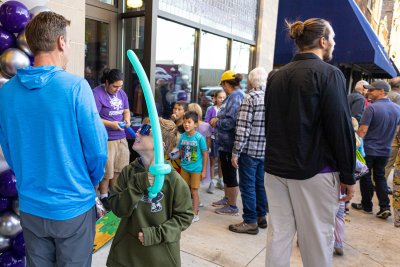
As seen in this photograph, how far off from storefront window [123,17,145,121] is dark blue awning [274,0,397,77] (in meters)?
4.52

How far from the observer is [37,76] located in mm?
1517

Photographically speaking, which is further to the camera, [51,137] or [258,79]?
[258,79]

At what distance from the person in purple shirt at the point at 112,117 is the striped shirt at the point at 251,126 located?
4.28ft

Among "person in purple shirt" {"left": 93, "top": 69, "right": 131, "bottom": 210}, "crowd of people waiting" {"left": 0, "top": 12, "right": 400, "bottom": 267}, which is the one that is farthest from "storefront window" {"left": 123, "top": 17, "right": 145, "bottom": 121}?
"crowd of people waiting" {"left": 0, "top": 12, "right": 400, "bottom": 267}

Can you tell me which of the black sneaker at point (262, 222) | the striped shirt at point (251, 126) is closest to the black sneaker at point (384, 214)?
the black sneaker at point (262, 222)

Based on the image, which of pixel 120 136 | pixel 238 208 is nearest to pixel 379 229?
pixel 238 208

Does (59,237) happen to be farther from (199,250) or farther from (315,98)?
(199,250)

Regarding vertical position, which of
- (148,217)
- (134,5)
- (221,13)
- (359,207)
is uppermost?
(221,13)

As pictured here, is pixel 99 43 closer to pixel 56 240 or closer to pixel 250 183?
pixel 250 183

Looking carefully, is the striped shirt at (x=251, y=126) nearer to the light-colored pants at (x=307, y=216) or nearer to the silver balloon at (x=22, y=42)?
the light-colored pants at (x=307, y=216)

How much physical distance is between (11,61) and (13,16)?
0.30 m

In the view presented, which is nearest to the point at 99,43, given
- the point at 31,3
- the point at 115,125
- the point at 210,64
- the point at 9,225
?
the point at 115,125

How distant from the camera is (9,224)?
7.77ft

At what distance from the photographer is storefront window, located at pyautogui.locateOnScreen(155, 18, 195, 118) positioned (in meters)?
4.90
